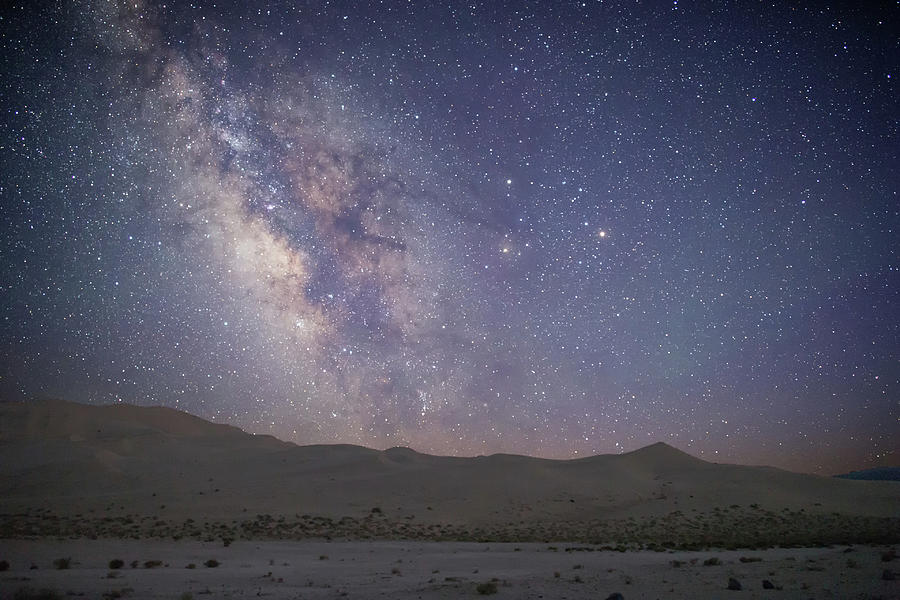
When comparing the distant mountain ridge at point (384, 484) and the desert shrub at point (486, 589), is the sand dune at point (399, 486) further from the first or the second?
the desert shrub at point (486, 589)

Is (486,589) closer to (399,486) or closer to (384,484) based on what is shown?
A: (399,486)

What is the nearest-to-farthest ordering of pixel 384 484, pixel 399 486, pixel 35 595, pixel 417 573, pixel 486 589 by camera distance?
pixel 35 595
pixel 486 589
pixel 417 573
pixel 399 486
pixel 384 484

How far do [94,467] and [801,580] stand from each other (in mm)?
54530

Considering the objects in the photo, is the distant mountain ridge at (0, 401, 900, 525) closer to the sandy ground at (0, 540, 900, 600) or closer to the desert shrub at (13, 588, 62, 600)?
the sandy ground at (0, 540, 900, 600)

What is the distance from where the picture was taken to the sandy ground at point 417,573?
12.2 m

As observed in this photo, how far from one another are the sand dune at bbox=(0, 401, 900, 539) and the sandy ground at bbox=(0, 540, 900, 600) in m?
9.80

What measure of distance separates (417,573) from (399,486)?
30082 mm

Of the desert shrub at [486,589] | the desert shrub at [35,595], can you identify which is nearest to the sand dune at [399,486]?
the desert shrub at [486,589]

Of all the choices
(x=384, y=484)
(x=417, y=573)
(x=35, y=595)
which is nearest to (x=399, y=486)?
(x=384, y=484)

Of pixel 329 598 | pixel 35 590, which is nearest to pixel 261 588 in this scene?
pixel 329 598

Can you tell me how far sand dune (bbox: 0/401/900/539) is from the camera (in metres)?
34.4

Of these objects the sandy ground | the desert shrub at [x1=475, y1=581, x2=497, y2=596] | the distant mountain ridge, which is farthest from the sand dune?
the desert shrub at [x1=475, y1=581, x2=497, y2=596]

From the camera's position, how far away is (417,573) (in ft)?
52.5

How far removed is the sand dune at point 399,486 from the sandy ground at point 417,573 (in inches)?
386
